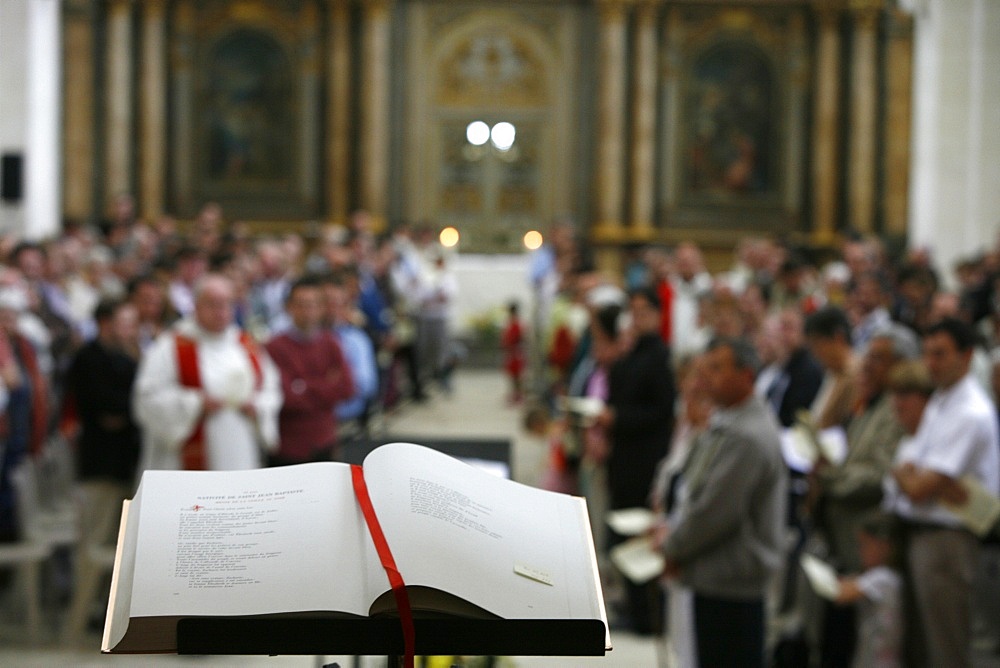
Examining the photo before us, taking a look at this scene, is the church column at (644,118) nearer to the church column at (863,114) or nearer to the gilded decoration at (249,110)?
the church column at (863,114)

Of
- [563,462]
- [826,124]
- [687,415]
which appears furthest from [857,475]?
[826,124]

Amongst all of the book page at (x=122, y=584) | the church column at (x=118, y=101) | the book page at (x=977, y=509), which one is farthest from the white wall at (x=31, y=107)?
the book page at (x=122, y=584)

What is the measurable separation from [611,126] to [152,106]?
23.7ft

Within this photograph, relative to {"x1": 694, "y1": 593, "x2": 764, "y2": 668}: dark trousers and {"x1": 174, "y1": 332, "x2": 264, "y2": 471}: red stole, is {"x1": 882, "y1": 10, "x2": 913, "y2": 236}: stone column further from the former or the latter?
{"x1": 694, "y1": 593, "x2": 764, "y2": 668}: dark trousers

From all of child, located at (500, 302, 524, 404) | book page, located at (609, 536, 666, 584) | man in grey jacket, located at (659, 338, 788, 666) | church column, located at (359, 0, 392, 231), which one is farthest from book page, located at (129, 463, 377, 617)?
church column, located at (359, 0, 392, 231)

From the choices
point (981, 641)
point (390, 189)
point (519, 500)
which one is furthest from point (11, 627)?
point (390, 189)

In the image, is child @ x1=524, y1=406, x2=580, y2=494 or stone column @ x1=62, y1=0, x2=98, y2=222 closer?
child @ x1=524, y1=406, x2=580, y2=494

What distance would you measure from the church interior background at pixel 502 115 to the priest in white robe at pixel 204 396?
14.7 m

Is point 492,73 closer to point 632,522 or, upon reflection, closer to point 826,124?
point 826,124

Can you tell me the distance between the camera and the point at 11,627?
25.6 feet

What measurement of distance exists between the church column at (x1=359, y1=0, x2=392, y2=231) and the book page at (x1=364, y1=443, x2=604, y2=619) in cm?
1955

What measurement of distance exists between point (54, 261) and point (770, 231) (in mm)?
14087

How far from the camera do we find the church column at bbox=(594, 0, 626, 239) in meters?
22.1

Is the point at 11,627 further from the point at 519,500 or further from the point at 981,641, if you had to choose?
the point at 519,500
